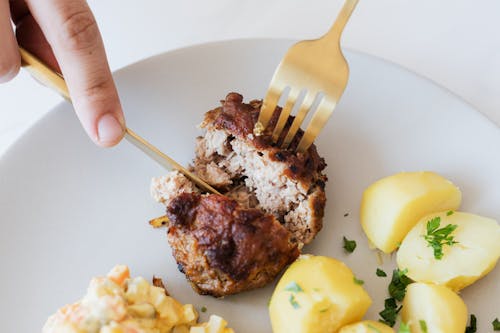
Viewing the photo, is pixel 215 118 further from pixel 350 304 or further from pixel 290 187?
pixel 350 304

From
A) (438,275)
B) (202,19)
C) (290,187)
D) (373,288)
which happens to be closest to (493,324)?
(438,275)

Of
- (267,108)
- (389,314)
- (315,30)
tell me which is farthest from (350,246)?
(315,30)

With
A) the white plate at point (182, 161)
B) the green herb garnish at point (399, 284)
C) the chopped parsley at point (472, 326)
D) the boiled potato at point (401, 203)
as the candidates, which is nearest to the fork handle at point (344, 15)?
the white plate at point (182, 161)

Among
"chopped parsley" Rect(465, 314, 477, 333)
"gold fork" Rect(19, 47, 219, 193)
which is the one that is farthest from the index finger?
"chopped parsley" Rect(465, 314, 477, 333)

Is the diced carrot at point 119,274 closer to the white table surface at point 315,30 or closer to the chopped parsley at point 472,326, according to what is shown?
the chopped parsley at point 472,326

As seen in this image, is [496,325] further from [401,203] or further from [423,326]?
[401,203]

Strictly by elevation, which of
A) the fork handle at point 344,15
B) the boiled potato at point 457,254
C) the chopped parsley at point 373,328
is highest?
the fork handle at point 344,15
